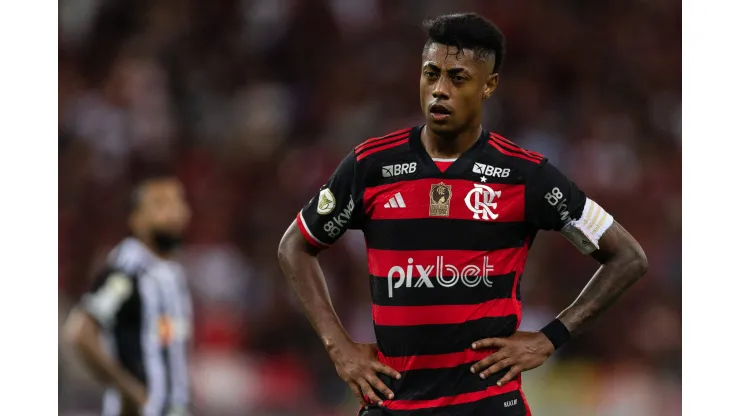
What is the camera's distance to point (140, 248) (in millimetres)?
6582

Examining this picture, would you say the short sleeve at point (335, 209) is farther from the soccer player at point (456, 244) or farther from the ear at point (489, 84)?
the ear at point (489, 84)

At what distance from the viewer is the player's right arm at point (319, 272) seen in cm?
415

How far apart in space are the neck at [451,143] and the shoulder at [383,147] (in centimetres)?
11

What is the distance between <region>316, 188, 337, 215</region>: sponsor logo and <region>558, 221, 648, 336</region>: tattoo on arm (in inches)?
39.9

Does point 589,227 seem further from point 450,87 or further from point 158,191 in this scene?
point 158,191

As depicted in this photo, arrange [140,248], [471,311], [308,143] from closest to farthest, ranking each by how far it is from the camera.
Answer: [471,311] → [140,248] → [308,143]

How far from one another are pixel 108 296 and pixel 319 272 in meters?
2.35

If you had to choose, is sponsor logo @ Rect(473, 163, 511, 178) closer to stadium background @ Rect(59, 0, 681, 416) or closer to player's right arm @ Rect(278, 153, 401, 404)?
player's right arm @ Rect(278, 153, 401, 404)

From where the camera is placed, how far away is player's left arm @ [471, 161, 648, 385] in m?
4.10

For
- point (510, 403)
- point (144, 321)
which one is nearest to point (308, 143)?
point (144, 321)

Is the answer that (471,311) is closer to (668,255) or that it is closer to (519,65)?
(668,255)

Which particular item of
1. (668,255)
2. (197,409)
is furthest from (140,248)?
(668,255)

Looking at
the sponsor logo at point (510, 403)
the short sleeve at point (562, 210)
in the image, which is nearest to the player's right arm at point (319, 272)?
the sponsor logo at point (510, 403)

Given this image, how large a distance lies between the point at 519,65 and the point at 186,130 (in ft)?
11.7
